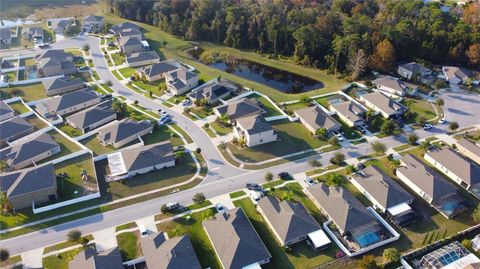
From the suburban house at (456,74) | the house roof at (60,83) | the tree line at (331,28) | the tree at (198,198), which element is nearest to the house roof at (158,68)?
the house roof at (60,83)

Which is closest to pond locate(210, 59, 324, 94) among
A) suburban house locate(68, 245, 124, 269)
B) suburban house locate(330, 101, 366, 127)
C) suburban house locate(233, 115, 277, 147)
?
suburban house locate(330, 101, 366, 127)

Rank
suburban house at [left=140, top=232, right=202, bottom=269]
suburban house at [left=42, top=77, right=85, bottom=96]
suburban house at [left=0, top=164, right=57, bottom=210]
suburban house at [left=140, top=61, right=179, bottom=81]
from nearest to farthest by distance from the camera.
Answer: suburban house at [left=140, top=232, right=202, bottom=269] < suburban house at [left=0, top=164, right=57, bottom=210] < suburban house at [left=42, top=77, right=85, bottom=96] < suburban house at [left=140, top=61, right=179, bottom=81]

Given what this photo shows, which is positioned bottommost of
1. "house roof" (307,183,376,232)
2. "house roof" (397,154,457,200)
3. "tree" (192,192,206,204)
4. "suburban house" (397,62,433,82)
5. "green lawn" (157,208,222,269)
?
"green lawn" (157,208,222,269)

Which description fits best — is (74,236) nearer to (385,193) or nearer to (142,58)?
(385,193)

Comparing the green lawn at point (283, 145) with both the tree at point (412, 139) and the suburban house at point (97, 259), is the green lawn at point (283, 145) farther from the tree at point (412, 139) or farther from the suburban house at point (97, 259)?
the suburban house at point (97, 259)

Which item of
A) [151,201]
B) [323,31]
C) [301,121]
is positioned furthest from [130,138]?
[323,31]

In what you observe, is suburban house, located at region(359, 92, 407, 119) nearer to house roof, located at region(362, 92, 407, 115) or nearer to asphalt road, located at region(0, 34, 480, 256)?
house roof, located at region(362, 92, 407, 115)
